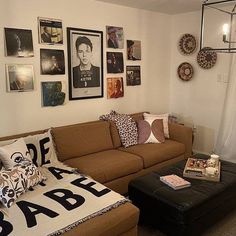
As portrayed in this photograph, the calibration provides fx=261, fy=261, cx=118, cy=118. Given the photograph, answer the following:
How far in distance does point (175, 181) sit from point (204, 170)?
15.1 inches

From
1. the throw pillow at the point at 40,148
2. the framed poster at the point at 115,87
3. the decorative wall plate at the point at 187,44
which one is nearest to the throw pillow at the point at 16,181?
the throw pillow at the point at 40,148

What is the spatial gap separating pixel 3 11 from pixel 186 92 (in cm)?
300

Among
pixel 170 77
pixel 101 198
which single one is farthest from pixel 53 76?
pixel 170 77

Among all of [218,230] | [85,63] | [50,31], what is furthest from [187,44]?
[218,230]

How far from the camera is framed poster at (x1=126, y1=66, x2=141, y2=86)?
3988 mm

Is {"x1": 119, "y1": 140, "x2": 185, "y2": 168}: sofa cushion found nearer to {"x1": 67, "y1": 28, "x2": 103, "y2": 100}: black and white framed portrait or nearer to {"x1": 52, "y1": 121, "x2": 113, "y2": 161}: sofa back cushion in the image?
{"x1": 52, "y1": 121, "x2": 113, "y2": 161}: sofa back cushion

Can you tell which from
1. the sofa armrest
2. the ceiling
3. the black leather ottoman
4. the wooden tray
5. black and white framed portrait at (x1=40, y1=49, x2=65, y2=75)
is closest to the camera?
the black leather ottoman

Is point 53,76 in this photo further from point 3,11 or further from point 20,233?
point 20,233

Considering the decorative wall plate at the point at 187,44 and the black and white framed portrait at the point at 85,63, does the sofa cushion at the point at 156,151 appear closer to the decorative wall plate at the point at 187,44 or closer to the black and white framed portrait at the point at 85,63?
the black and white framed portrait at the point at 85,63

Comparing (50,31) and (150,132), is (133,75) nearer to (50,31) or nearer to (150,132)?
(150,132)

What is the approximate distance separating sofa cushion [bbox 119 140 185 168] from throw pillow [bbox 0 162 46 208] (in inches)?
51.0

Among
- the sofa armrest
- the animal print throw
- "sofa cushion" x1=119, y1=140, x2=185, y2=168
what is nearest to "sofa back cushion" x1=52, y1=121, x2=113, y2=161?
the animal print throw

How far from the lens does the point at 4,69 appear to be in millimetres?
2770

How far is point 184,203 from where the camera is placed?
80.4 inches
